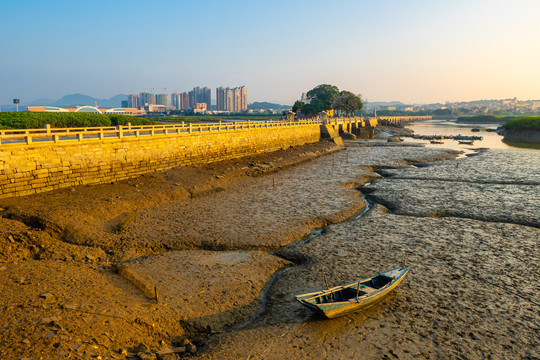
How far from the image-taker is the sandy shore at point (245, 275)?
816cm

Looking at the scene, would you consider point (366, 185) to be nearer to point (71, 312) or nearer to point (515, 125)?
point (71, 312)

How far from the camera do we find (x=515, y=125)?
8269cm

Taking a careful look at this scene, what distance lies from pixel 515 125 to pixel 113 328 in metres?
99.4

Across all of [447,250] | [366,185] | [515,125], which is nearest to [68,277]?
[447,250]

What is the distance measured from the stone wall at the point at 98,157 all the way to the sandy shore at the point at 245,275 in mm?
1139

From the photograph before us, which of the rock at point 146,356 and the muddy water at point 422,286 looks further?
the muddy water at point 422,286

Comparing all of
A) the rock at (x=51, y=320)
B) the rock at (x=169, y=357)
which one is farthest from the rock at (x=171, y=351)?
the rock at (x=51, y=320)

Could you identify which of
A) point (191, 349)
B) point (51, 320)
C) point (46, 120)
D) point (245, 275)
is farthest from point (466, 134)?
point (51, 320)

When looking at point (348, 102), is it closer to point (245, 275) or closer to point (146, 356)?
point (245, 275)

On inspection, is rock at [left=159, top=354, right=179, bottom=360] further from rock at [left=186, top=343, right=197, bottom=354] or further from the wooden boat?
the wooden boat

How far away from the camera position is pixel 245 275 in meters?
11.8

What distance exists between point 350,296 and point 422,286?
3133mm

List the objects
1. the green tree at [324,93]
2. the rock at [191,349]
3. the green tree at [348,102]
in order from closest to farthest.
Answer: the rock at [191,349]
the green tree at [348,102]
the green tree at [324,93]

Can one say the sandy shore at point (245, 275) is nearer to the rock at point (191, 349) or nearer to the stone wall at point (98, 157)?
the rock at point (191, 349)
